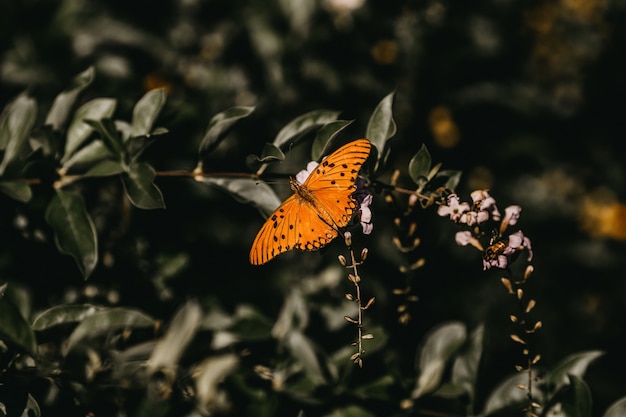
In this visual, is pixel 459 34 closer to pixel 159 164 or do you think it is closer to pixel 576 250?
pixel 576 250

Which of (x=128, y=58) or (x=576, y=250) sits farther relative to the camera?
(x=576, y=250)

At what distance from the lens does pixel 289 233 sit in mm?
1135

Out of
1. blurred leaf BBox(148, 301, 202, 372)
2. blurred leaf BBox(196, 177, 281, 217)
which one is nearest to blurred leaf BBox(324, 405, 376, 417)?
blurred leaf BBox(148, 301, 202, 372)

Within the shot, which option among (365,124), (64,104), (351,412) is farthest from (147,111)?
(365,124)

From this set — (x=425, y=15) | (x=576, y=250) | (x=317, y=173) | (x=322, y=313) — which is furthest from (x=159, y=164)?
(x=576, y=250)

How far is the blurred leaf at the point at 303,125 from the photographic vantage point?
121cm

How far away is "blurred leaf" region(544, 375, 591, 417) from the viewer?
3.88 ft

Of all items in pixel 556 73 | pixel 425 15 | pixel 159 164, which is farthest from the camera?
pixel 556 73

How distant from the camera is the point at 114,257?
61.6 inches

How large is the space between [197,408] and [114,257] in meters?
0.55

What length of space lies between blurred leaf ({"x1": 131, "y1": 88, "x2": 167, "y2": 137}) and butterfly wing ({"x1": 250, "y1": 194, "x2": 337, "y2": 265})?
34 centimetres

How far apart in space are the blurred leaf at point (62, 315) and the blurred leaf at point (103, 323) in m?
0.01

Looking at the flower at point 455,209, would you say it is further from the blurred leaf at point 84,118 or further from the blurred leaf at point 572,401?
the blurred leaf at point 84,118

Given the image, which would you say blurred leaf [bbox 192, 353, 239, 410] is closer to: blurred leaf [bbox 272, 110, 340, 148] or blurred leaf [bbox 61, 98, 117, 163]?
blurred leaf [bbox 272, 110, 340, 148]
